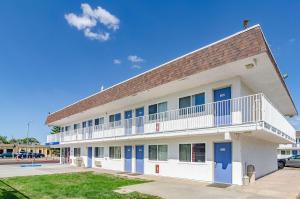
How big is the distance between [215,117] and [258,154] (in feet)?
17.6

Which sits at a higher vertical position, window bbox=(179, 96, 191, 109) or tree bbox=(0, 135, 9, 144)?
window bbox=(179, 96, 191, 109)

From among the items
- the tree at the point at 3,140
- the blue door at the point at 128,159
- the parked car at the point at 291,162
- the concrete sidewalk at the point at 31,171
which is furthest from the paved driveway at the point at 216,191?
the tree at the point at 3,140

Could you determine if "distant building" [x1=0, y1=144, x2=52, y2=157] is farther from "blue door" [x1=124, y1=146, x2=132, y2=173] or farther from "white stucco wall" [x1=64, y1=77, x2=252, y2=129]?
"white stucco wall" [x1=64, y1=77, x2=252, y2=129]

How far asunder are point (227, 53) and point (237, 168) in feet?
19.4

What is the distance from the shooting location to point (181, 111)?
18047 mm

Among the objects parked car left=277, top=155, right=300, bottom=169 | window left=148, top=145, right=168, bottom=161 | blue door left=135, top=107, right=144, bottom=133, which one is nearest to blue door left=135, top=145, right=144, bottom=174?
window left=148, top=145, right=168, bottom=161

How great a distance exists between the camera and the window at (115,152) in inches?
978

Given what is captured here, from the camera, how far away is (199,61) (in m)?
14.9

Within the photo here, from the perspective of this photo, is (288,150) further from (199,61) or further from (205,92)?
(199,61)

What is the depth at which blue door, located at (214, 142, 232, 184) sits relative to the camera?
49.5 ft

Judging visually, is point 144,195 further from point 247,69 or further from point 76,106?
point 76,106

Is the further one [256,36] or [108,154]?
[108,154]

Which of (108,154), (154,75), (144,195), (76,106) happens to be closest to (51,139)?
(76,106)

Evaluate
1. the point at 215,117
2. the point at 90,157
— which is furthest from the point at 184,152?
the point at 90,157
